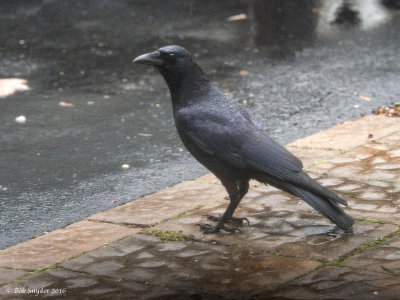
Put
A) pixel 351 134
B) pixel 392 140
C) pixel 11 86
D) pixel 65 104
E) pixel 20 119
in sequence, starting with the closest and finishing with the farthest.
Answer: pixel 392 140, pixel 351 134, pixel 20 119, pixel 65 104, pixel 11 86

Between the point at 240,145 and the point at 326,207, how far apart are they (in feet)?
1.94

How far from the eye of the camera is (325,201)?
436cm

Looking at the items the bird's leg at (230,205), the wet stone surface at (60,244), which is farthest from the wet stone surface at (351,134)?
the wet stone surface at (60,244)

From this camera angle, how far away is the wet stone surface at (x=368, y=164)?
550 centimetres

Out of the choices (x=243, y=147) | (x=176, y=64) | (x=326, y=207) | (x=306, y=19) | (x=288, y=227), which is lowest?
(x=306, y=19)

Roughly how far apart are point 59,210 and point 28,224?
11.7 inches

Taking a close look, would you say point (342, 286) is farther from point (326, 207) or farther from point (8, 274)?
point (8, 274)

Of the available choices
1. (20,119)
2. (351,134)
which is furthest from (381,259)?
(20,119)

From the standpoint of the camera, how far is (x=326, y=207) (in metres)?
4.33

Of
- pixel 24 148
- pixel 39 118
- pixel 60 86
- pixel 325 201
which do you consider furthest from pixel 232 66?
pixel 325 201

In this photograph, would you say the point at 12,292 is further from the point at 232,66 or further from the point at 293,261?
the point at 232,66

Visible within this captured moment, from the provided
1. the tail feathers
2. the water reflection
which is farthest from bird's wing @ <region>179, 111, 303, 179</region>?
the water reflection

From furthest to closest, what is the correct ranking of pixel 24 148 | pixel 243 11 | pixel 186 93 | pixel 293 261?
pixel 243 11, pixel 24 148, pixel 186 93, pixel 293 261

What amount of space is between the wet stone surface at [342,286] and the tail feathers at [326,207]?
0.44 metres
